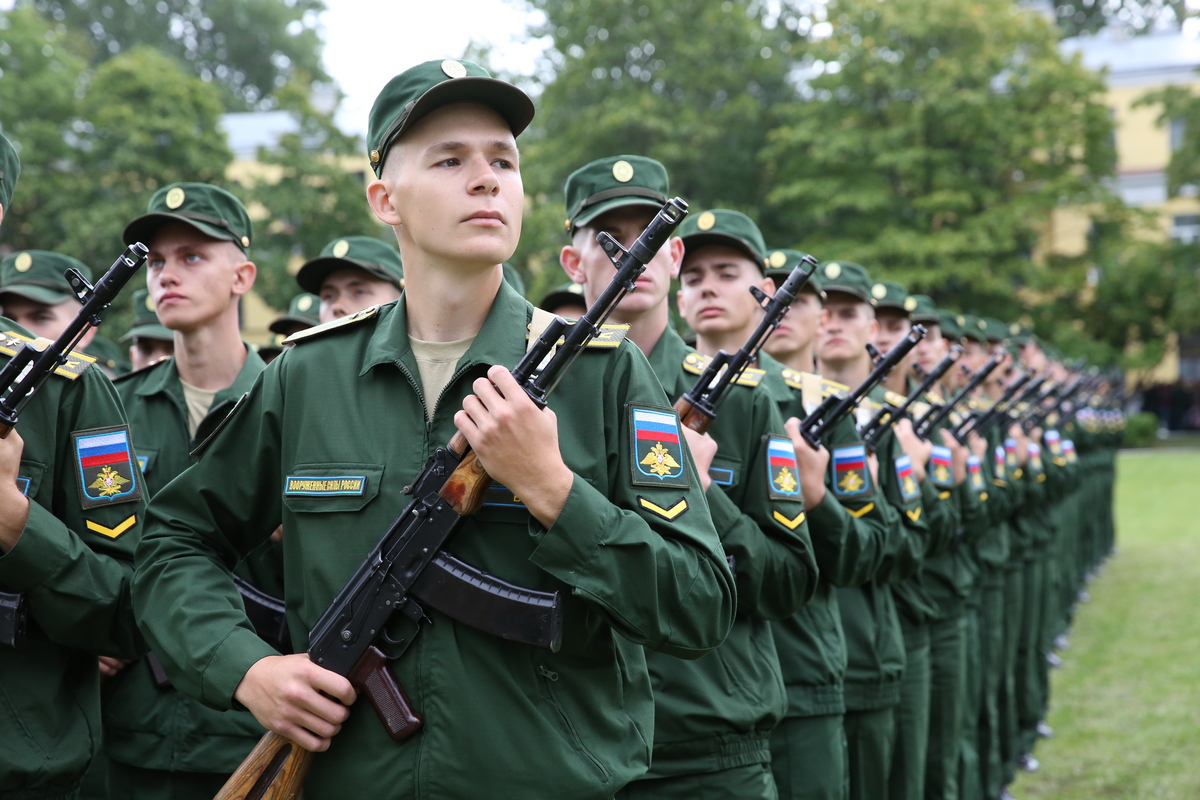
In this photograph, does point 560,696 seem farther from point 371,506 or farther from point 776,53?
point 776,53

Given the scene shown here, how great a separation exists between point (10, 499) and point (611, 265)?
190 centimetres

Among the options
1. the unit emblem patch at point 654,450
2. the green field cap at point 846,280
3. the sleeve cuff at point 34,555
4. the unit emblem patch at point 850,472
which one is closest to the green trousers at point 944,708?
the green field cap at point 846,280

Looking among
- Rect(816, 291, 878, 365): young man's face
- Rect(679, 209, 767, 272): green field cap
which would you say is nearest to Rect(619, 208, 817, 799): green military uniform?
Rect(679, 209, 767, 272): green field cap

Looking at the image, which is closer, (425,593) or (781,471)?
(425,593)

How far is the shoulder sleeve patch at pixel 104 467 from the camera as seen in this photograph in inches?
117

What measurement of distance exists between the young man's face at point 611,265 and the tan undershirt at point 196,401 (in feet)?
4.42

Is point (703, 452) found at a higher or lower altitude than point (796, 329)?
lower

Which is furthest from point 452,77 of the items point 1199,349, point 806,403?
point 1199,349

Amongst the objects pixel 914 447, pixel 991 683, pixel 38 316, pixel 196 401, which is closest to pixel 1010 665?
pixel 991 683

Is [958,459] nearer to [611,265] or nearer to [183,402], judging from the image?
[611,265]

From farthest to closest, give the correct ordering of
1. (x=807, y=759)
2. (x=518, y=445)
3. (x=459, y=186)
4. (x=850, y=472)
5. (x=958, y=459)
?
1. (x=958, y=459)
2. (x=850, y=472)
3. (x=807, y=759)
4. (x=459, y=186)
5. (x=518, y=445)

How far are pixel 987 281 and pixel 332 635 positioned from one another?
26.1 m

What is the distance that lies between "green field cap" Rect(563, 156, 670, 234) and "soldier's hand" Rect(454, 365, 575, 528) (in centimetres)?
196

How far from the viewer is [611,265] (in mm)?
3838
